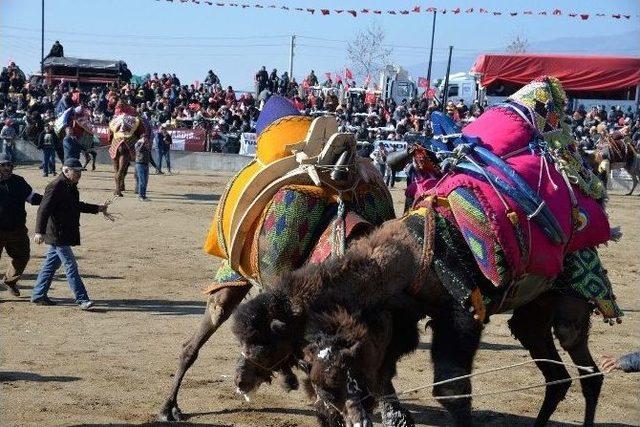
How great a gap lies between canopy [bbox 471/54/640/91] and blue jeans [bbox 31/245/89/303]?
22.0m

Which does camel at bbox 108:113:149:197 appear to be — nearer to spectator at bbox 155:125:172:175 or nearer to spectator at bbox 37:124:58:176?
spectator at bbox 37:124:58:176

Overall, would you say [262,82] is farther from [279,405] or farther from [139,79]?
[279,405]

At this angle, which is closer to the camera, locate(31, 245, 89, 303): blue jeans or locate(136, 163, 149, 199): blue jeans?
locate(31, 245, 89, 303): blue jeans

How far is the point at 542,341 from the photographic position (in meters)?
6.76

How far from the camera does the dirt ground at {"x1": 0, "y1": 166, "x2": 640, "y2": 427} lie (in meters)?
6.92

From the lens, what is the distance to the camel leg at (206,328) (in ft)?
22.1

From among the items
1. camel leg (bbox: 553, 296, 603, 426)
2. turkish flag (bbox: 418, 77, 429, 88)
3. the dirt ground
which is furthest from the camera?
turkish flag (bbox: 418, 77, 429, 88)

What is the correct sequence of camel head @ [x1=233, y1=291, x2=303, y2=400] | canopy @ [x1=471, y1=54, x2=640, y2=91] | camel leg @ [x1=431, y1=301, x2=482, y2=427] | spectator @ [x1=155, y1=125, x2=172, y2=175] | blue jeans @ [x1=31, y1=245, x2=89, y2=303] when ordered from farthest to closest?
canopy @ [x1=471, y1=54, x2=640, y2=91], spectator @ [x1=155, y1=125, x2=172, y2=175], blue jeans @ [x1=31, y1=245, x2=89, y2=303], camel leg @ [x1=431, y1=301, x2=482, y2=427], camel head @ [x1=233, y1=291, x2=303, y2=400]

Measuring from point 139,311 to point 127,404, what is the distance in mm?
3359

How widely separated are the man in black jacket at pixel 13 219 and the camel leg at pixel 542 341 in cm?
614

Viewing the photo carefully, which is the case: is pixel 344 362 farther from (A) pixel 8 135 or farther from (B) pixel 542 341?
(A) pixel 8 135

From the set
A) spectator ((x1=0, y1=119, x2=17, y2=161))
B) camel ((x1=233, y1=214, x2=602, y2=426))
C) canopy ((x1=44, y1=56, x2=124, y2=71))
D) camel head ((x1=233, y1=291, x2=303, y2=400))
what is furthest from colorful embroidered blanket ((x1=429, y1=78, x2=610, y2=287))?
canopy ((x1=44, y1=56, x2=124, y2=71))

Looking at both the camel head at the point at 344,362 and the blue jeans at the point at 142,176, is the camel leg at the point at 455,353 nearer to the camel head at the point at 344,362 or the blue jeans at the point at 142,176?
the camel head at the point at 344,362

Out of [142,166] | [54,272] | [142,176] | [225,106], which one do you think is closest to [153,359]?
[54,272]
